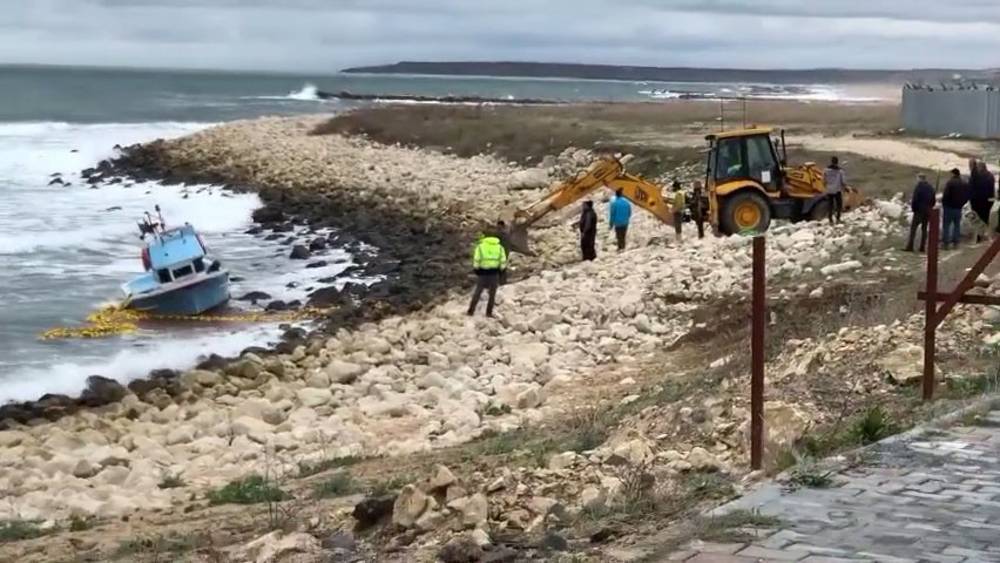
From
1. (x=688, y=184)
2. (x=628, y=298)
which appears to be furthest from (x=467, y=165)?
(x=628, y=298)

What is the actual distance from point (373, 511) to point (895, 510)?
10.4ft

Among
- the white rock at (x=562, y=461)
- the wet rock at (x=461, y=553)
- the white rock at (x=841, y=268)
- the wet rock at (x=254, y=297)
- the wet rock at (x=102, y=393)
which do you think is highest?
the wet rock at (x=461, y=553)

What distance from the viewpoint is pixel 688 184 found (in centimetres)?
3350

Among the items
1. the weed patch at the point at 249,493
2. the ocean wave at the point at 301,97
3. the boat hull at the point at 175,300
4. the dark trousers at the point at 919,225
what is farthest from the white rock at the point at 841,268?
the ocean wave at the point at 301,97

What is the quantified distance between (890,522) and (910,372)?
3926mm

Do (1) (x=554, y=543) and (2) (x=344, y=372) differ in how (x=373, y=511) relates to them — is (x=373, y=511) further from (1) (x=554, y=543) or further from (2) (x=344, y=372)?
(2) (x=344, y=372)

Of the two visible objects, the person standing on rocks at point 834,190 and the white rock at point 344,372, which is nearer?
the white rock at point 344,372

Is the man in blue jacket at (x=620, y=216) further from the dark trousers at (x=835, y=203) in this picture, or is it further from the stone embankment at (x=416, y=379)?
the dark trousers at (x=835, y=203)

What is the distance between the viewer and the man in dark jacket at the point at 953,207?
65.0 ft

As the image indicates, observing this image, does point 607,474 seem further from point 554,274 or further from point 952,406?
point 554,274

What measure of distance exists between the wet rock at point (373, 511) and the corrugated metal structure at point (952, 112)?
3245 cm

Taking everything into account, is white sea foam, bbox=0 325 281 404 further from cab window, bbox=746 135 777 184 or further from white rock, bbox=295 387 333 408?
cab window, bbox=746 135 777 184

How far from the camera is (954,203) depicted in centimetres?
1983

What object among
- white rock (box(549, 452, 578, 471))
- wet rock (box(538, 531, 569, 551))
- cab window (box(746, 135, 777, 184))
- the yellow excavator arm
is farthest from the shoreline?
cab window (box(746, 135, 777, 184))
